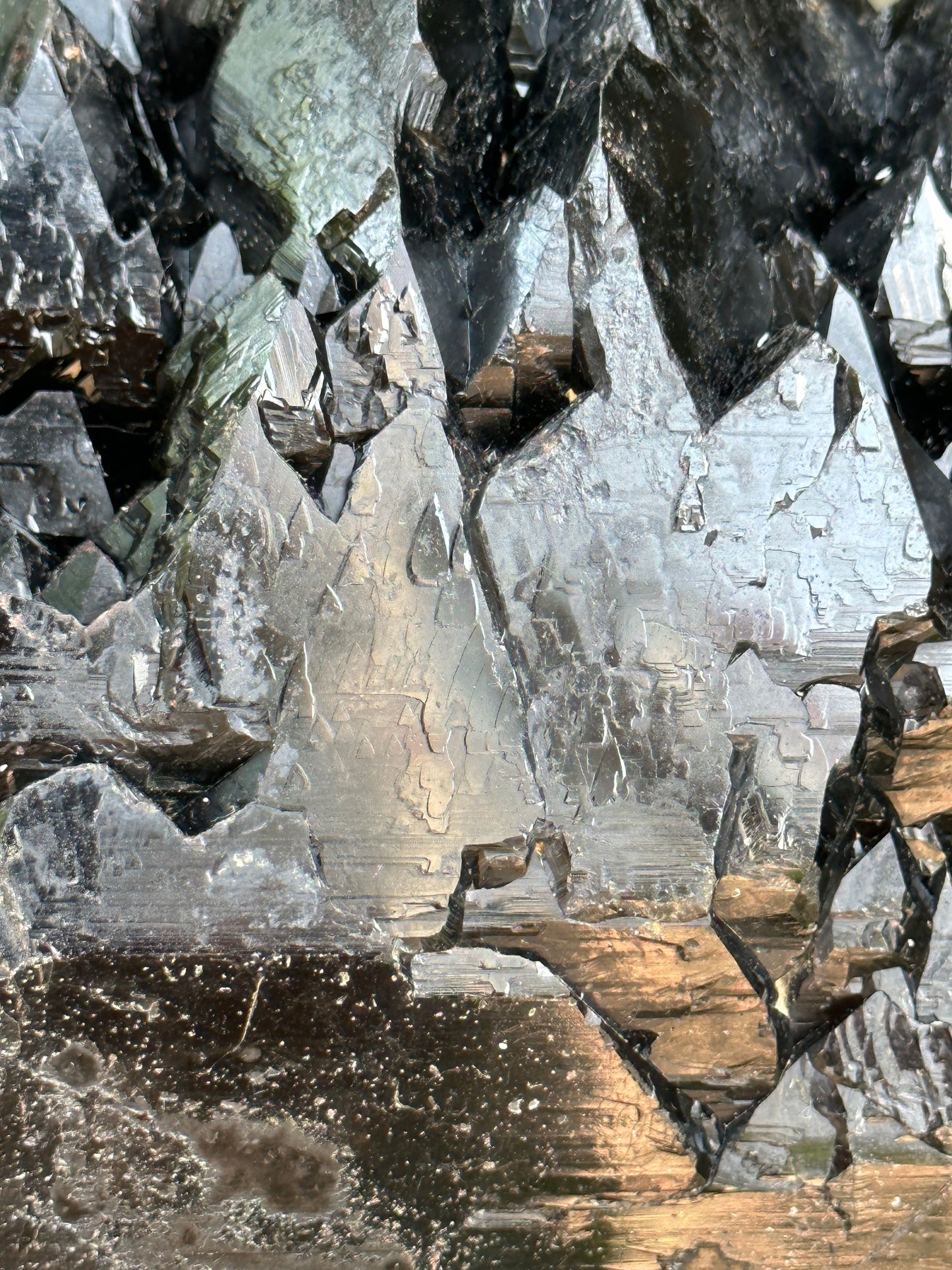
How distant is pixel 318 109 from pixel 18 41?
0.27m

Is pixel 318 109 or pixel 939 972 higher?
pixel 318 109

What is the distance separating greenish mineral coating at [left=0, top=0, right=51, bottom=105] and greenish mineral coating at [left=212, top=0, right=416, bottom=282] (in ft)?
0.51

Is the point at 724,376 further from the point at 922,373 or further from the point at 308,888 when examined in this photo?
the point at 308,888

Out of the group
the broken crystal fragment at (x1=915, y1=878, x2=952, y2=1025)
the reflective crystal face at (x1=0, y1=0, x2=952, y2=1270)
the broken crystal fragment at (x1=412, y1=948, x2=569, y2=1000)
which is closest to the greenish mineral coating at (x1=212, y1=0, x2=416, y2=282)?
the reflective crystal face at (x1=0, y1=0, x2=952, y2=1270)

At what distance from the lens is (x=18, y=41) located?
954mm

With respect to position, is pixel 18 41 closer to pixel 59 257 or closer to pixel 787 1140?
pixel 59 257

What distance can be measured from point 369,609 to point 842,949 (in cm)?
54

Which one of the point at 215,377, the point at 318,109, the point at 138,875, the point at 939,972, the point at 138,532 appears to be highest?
the point at 318,109

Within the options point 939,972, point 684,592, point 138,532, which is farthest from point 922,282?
point 138,532

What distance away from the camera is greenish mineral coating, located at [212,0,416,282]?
99cm

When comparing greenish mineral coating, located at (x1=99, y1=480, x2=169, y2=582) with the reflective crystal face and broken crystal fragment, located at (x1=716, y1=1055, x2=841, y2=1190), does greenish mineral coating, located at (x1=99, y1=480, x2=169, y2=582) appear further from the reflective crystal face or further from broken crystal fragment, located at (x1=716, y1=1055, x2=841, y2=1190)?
broken crystal fragment, located at (x1=716, y1=1055, x2=841, y2=1190)

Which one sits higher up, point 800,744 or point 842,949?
point 800,744

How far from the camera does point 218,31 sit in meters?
0.99

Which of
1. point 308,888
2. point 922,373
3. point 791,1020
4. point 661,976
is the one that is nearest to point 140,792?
point 308,888
